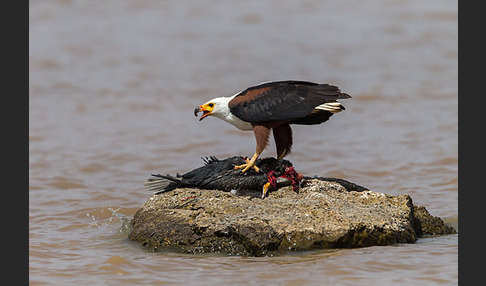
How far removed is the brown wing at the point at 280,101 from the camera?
7.95 m

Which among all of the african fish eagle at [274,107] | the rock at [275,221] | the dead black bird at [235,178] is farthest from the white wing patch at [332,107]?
the rock at [275,221]

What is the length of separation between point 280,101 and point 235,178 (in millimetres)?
896

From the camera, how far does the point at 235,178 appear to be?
796 centimetres

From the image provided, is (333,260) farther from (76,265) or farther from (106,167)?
(106,167)

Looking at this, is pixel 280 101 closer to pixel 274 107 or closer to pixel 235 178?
pixel 274 107

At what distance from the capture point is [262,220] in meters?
7.20

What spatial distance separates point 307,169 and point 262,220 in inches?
185

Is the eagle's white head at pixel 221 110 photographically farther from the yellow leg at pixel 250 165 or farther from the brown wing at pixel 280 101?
→ the yellow leg at pixel 250 165

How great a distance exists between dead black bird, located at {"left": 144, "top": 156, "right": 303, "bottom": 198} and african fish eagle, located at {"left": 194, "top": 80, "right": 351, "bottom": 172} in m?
0.13

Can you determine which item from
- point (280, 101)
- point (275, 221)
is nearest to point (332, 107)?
point (280, 101)

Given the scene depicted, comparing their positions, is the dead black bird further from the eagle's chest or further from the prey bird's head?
the prey bird's head

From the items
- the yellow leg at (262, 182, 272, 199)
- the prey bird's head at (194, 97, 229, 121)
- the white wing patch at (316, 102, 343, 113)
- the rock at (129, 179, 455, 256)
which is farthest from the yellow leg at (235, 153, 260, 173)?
the white wing patch at (316, 102, 343, 113)

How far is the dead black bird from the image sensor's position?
7.91m

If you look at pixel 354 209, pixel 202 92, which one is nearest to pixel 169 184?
pixel 354 209
